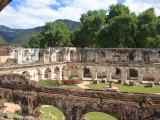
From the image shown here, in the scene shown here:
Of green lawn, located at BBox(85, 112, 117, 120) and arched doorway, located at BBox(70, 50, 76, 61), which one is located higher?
arched doorway, located at BBox(70, 50, 76, 61)

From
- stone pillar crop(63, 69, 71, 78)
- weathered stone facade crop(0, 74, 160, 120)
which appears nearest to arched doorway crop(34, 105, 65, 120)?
weathered stone facade crop(0, 74, 160, 120)

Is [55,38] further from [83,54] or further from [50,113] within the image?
[50,113]

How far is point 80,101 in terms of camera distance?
10.7 metres

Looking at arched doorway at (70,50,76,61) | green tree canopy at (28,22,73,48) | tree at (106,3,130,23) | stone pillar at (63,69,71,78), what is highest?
tree at (106,3,130,23)

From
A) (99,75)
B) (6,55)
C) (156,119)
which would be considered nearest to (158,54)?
(99,75)

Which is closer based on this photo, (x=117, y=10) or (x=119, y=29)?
(x=119, y=29)

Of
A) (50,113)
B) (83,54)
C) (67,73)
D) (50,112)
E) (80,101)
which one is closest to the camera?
(80,101)

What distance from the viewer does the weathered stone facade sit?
9633 millimetres

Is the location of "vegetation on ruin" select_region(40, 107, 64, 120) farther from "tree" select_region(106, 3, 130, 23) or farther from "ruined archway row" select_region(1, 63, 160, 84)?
"tree" select_region(106, 3, 130, 23)

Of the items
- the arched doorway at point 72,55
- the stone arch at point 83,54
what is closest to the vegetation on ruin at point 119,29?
the stone arch at point 83,54

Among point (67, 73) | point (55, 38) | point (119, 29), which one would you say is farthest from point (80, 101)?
point (55, 38)

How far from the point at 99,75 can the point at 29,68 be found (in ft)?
52.3

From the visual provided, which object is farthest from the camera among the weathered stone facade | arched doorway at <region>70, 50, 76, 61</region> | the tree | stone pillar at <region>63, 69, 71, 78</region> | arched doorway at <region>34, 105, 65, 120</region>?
the tree

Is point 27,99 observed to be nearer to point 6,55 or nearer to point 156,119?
point 156,119
